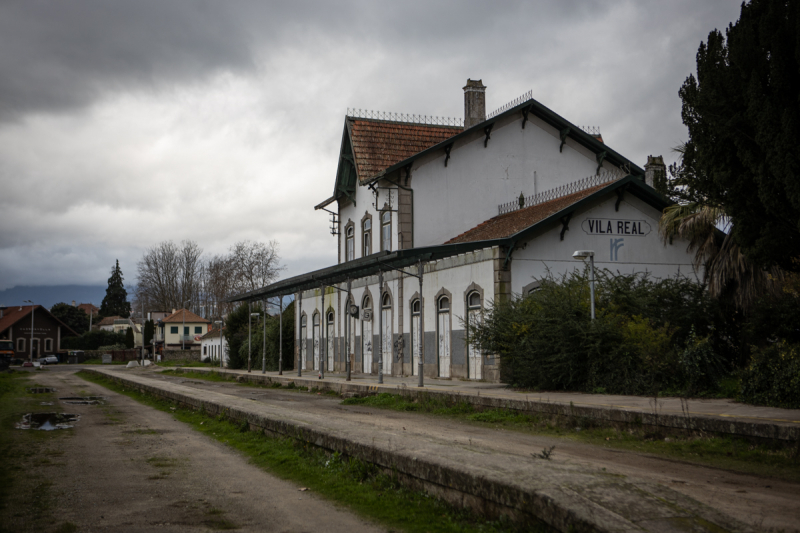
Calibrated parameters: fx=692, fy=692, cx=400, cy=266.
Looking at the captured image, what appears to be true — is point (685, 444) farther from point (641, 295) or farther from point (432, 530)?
point (641, 295)

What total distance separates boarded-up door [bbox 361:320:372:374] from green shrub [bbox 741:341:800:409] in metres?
18.2

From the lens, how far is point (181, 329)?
85.8 metres

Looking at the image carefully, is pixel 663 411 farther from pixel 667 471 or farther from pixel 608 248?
pixel 608 248

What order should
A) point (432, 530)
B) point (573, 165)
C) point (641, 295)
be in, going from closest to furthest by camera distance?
point (432, 530) < point (641, 295) < point (573, 165)

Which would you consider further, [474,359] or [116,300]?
[116,300]

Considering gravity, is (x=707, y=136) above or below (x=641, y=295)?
above

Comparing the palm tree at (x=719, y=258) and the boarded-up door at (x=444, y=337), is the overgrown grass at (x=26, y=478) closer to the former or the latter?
the palm tree at (x=719, y=258)

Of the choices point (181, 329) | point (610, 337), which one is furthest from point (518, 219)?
point (181, 329)

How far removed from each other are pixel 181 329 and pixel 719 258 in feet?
253

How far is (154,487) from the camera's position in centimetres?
687

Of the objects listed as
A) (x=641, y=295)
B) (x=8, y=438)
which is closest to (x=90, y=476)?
(x=8, y=438)

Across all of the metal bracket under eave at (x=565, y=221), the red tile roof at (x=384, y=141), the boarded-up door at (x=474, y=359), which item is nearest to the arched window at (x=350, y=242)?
the red tile roof at (x=384, y=141)

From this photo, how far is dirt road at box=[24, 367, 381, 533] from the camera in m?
5.39

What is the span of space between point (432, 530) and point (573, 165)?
24858mm
